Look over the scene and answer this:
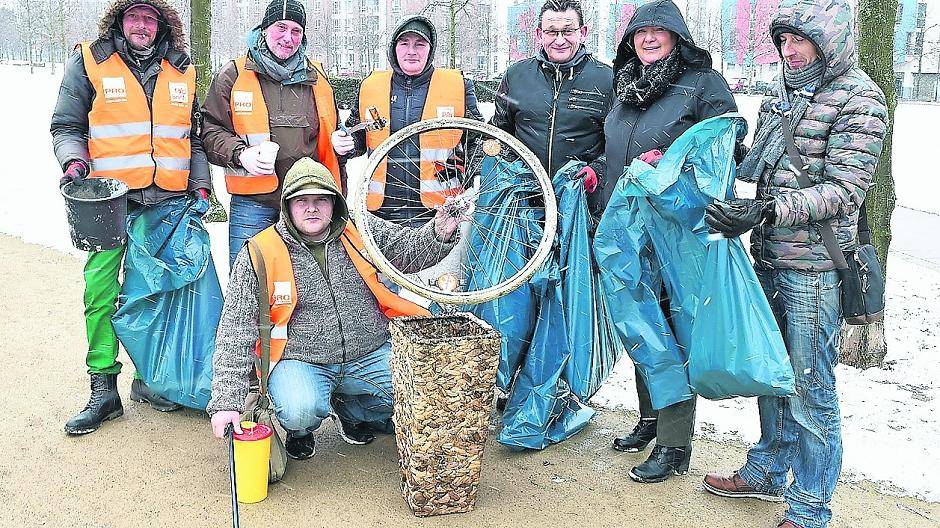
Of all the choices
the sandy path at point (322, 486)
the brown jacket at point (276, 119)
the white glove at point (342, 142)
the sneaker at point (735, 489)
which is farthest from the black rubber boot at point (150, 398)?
the sneaker at point (735, 489)

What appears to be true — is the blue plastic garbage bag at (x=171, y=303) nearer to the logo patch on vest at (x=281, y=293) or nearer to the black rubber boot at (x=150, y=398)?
the black rubber boot at (x=150, y=398)

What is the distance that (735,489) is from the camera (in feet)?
9.87

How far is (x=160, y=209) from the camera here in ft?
11.5

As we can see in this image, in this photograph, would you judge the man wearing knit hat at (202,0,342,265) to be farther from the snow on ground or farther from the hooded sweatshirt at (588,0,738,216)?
the snow on ground

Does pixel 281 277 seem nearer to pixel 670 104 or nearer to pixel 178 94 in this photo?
pixel 178 94

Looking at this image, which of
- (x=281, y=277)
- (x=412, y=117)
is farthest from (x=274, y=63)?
(x=281, y=277)

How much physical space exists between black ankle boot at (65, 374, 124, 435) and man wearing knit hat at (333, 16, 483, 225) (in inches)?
54.4

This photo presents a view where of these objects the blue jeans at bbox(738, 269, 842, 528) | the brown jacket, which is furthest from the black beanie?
the blue jeans at bbox(738, 269, 842, 528)

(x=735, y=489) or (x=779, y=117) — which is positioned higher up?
(x=779, y=117)

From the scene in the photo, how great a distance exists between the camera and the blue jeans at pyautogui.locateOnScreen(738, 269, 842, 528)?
8.42ft

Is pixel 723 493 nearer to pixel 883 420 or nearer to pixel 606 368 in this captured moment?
pixel 606 368

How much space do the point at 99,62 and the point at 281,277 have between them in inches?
49.7

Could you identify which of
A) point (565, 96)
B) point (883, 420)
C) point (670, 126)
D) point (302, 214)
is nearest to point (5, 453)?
point (302, 214)

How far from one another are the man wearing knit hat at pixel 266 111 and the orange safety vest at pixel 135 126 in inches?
5.5
